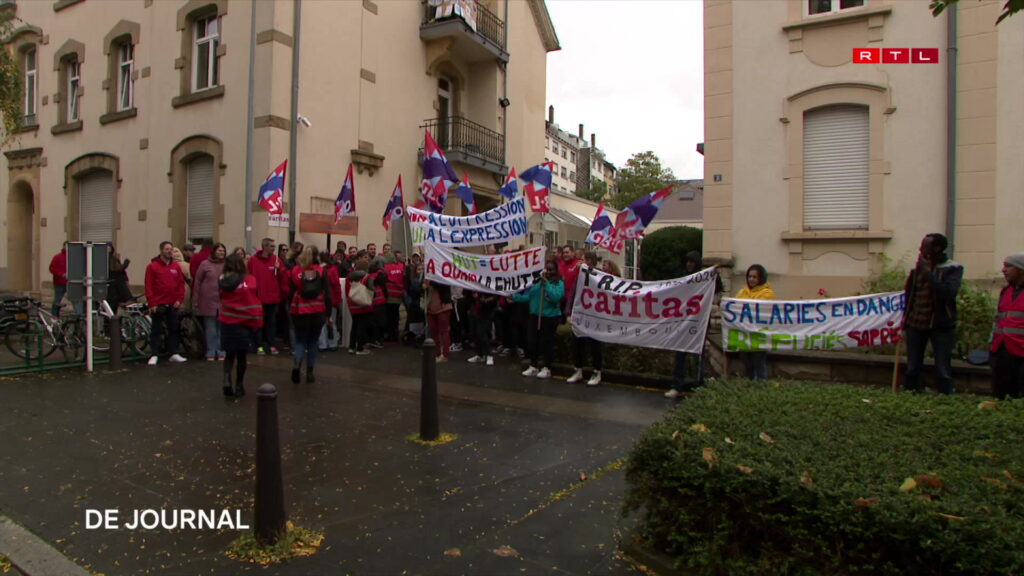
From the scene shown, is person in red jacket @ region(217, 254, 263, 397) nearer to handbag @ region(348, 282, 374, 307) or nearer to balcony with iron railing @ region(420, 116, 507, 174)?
handbag @ region(348, 282, 374, 307)

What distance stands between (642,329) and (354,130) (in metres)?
9.89

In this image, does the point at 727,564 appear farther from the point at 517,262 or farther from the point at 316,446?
the point at 517,262

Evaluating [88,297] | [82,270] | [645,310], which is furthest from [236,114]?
[645,310]

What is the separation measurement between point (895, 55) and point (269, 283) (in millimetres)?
10956

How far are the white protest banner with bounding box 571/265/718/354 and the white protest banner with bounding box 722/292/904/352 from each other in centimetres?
48

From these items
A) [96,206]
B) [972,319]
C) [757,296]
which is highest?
[96,206]

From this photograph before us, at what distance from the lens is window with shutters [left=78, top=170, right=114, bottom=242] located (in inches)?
705

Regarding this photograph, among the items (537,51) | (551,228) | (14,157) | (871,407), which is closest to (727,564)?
(871,407)

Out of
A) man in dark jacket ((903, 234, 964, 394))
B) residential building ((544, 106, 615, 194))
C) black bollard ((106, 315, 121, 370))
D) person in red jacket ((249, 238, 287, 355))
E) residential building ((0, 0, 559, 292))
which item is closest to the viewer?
man in dark jacket ((903, 234, 964, 394))

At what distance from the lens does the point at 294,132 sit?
14.1m

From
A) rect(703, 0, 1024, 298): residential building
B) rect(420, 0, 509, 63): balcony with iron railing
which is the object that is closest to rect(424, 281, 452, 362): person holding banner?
rect(703, 0, 1024, 298): residential building

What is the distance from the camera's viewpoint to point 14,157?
2028cm

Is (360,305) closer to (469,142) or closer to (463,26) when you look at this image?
(469,142)

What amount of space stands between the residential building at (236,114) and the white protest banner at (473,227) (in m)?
3.23
